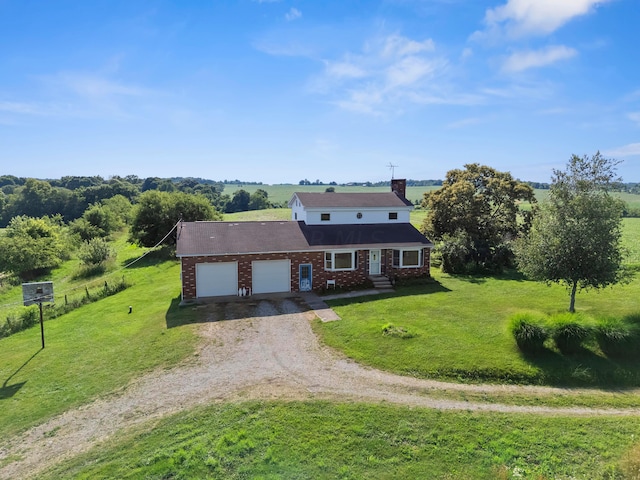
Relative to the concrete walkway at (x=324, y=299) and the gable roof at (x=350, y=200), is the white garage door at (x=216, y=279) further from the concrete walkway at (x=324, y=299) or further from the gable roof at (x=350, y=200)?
the gable roof at (x=350, y=200)

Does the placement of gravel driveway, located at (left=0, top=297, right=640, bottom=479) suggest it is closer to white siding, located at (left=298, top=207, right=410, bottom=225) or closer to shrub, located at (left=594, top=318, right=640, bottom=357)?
shrub, located at (left=594, top=318, right=640, bottom=357)

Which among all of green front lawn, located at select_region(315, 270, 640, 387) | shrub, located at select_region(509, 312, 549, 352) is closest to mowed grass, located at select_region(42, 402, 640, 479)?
green front lawn, located at select_region(315, 270, 640, 387)

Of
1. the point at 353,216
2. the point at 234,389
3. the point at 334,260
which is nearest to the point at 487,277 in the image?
the point at 353,216

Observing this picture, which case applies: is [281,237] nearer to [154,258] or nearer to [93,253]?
[154,258]

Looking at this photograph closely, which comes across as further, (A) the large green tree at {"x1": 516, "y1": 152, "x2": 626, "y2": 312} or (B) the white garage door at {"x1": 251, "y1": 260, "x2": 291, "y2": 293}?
(B) the white garage door at {"x1": 251, "y1": 260, "x2": 291, "y2": 293}

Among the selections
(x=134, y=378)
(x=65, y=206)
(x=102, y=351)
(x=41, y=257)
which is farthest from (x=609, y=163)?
(x=65, y=206)

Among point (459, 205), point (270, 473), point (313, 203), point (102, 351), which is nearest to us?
point (270, 473)

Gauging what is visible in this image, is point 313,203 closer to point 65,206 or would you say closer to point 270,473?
point 270,473
